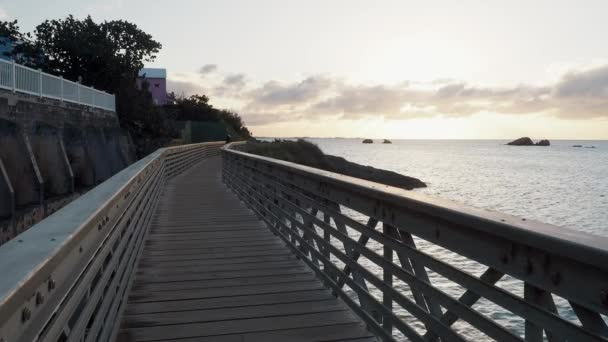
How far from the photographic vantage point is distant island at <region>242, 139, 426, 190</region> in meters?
46.4

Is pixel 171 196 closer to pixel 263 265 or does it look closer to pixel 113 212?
pixel 263 265

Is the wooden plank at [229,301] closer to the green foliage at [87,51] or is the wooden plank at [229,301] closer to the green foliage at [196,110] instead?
the green foliage at [87,51]

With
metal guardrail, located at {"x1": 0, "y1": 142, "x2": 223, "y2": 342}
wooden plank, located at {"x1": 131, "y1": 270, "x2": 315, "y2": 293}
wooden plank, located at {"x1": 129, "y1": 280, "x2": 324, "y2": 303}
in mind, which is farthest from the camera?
wooden plank, located at {"x1": 131, "y1": 270, "x2": 315, "y2": 293}

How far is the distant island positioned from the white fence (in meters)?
20.6

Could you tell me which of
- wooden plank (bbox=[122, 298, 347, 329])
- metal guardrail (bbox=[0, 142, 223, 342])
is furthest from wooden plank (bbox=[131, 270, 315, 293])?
metal guardrail (bbox=[0, 142, 223, 342])

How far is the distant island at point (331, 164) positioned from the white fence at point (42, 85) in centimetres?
2064

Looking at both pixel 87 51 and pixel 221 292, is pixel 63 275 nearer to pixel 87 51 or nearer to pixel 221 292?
pixel 221 292

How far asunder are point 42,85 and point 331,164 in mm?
34349

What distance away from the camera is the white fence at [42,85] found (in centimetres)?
1546

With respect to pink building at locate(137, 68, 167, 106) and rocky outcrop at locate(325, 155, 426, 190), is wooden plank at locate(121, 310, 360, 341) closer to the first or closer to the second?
rocky outcrop at locate(325, 155, 426, 190)

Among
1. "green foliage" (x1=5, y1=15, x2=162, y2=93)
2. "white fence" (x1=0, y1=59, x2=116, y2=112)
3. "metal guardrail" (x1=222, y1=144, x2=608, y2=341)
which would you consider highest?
"green foliage" (x1=5, y1=15, x2=162, y2=93)

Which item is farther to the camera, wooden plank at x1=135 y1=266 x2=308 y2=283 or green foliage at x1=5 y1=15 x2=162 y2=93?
green foliage at x1=5 y1=15 x2=162 y2=93

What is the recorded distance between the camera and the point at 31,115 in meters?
16.8

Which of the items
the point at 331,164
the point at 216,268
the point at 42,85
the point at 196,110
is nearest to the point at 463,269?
the point at 216,268
